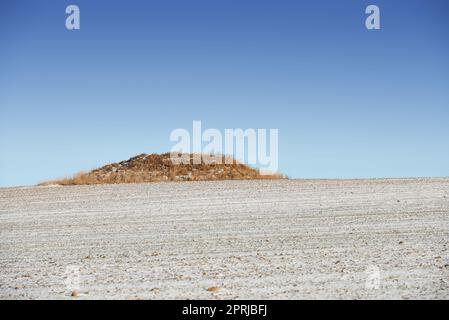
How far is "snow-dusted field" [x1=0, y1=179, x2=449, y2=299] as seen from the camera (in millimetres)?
5496

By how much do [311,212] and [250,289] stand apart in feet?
20.0

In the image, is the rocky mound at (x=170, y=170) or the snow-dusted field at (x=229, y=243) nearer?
the snow-dusted field at (x=229, y=243)

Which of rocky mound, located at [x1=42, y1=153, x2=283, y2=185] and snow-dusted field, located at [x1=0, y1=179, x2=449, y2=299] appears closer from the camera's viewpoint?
snow-dusted field, located at [x1=0, y1=179, x2=449, y2=299]

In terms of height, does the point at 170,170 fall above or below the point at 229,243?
above

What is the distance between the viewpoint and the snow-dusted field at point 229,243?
216 inches

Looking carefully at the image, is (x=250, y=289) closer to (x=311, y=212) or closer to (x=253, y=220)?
(x=253, y=220)

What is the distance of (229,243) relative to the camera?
807cm

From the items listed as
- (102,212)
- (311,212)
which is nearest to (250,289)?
(311,212)

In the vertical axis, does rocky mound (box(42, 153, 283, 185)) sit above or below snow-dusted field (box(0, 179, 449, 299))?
above

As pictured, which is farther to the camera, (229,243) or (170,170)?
(170,170)

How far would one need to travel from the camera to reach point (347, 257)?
6863mm

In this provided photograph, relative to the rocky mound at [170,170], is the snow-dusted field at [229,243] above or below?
below
